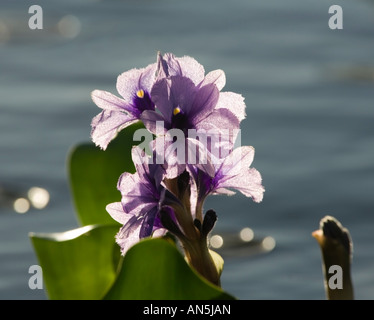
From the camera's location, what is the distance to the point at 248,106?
13.5 ft

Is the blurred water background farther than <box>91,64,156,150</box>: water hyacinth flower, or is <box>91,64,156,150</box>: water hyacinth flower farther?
the blurred water background

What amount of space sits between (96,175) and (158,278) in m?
0.81

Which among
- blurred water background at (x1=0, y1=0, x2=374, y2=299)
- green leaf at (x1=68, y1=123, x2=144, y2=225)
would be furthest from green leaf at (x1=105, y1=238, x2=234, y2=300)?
blurred water background at (x1=0, y1=0, x2=374, y2=299)

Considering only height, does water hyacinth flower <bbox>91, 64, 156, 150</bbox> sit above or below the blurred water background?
below

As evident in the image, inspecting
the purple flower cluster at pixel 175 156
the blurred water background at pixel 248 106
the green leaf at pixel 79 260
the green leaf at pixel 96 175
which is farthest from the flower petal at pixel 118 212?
the blurred water background at pixel 248 106

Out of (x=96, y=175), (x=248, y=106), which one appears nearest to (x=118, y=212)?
(x=96, y=175)

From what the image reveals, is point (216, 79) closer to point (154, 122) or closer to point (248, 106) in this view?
point (154, 122)

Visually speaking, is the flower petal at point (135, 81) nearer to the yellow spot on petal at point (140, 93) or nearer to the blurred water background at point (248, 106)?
the yellow spot on petal at point (140, 93)

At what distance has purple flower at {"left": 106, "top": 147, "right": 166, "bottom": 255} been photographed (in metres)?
1.26

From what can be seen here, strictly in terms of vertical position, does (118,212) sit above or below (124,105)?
below

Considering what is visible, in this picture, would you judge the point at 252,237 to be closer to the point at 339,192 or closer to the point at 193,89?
the point at 339,192

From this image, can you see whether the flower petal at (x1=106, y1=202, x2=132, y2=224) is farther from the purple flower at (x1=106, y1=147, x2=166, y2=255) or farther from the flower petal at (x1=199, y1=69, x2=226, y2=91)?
the flower petal at (x1=199, y1=69, x2=226, y2=91)

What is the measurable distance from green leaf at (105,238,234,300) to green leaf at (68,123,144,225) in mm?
759

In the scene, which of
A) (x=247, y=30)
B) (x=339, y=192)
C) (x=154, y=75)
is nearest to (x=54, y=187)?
(x=339, y=192)
